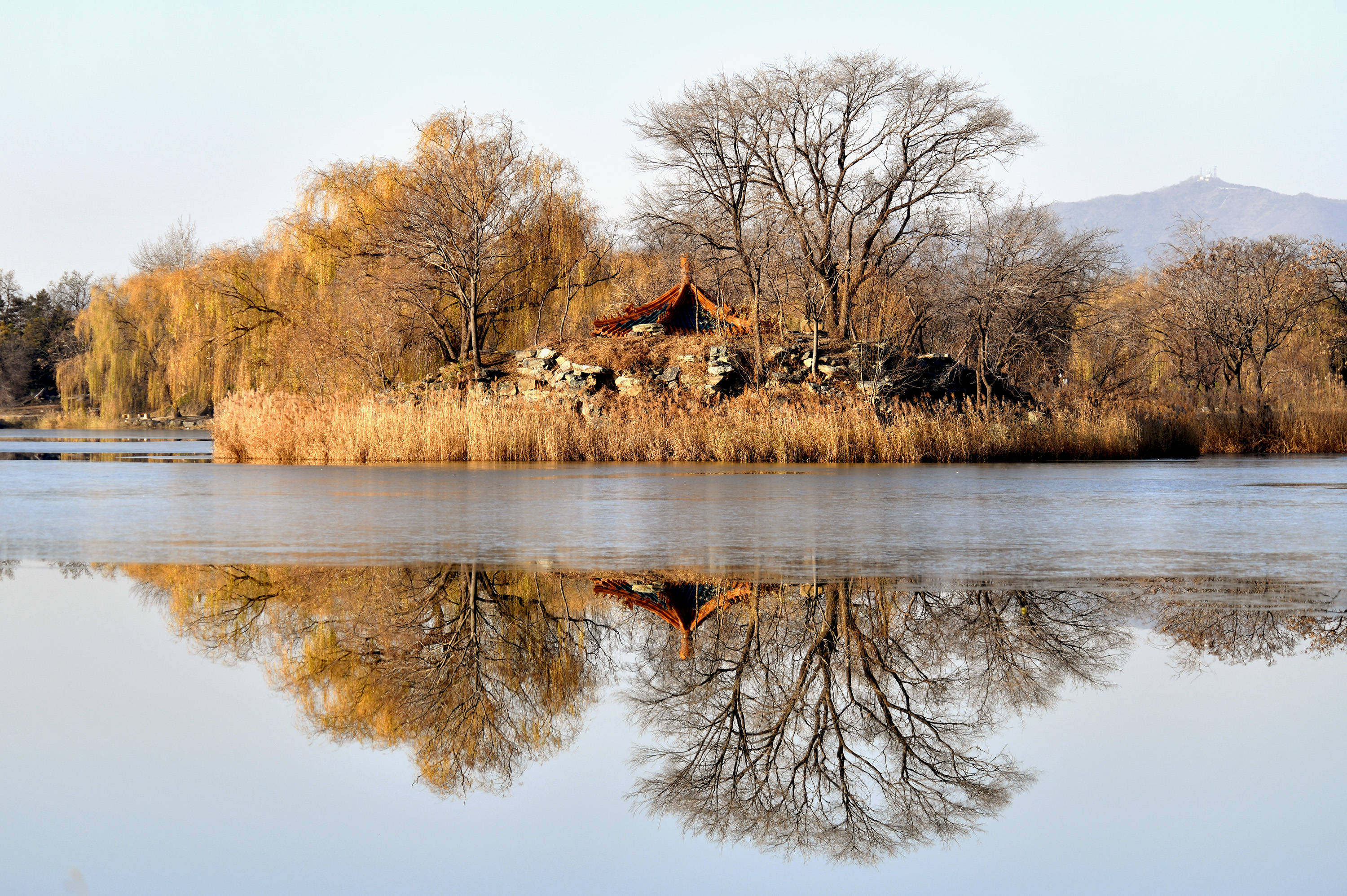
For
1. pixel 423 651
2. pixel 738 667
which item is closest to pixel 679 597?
pixel 738 667

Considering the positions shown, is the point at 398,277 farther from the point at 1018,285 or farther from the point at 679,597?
the point at 679,597

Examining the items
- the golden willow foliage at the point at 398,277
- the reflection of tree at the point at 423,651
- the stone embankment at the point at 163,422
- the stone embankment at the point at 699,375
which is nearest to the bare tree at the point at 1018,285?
the stone embankment at the point at 699,375

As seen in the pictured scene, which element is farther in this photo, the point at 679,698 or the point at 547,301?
the point at 547,301

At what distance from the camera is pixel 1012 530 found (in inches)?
398

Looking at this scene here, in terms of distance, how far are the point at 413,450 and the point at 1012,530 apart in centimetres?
1494

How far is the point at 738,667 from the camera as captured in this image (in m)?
4.77

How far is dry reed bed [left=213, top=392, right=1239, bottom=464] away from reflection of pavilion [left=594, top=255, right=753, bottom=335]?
8.37 m

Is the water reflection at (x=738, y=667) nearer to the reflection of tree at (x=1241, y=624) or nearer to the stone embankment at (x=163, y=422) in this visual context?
the reflection of tree at (x=1241, y=624)

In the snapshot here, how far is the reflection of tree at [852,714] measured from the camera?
135 inches

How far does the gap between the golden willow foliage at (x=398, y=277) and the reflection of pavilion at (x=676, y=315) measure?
8.15 feet

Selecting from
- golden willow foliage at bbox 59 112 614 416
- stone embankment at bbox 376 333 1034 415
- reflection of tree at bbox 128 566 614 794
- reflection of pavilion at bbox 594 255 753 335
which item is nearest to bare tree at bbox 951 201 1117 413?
stone embankment at bbox 376 333 1034 415

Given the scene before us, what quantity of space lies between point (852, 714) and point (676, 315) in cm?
2940

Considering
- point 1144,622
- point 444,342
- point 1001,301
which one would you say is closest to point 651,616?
point 1144,622

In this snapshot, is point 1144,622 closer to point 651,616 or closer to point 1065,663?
point 1065,663
